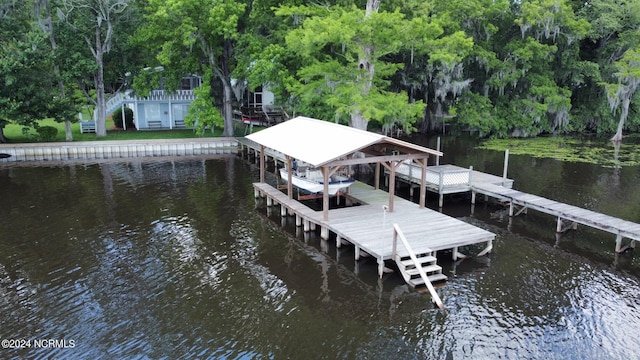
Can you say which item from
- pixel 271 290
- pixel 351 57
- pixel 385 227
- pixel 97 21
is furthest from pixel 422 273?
pixel 97 21

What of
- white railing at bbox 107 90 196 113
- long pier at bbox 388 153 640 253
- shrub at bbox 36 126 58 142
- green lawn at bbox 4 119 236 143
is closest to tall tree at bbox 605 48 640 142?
long pier at bbox 388 153 640 253

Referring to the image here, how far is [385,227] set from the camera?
1584 cm

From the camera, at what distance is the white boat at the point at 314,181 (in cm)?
1909

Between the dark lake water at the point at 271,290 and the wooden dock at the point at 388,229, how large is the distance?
2.07 ft

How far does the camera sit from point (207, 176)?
26859 mm

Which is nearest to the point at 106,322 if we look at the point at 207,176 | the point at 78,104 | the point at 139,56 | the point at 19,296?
the point at 19,296

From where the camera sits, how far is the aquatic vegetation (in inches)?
1222

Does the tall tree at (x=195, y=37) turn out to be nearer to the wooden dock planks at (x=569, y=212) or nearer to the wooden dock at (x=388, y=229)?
the wooden dock at (x=388, y=229)

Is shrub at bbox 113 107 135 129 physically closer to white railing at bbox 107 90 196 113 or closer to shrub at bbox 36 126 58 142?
white railing at bbox 107 90 196 113

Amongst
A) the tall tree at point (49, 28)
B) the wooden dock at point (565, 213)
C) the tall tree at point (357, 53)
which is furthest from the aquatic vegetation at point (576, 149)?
the tall tree at point (49, 28)

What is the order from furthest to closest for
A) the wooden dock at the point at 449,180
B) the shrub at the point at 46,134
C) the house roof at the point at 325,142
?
the shrub at the point at 46,134 → the wooden dock at the point at 449,180 → the house roof at the point at 325,142

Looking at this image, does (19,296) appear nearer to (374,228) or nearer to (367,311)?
(367,311)

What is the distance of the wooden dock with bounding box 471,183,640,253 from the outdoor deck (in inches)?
135

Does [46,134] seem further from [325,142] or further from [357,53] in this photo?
[325,142]
